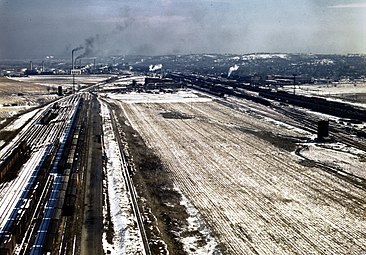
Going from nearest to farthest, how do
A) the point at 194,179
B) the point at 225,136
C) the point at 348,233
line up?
1. the point at 348,233
2. the point at 194,179
3. the point at 225,136

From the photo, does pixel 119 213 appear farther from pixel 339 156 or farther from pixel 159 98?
pixel 159 98

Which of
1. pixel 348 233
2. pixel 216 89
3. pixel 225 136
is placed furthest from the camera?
pixel 216 89

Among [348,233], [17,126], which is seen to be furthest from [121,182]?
[17,126]

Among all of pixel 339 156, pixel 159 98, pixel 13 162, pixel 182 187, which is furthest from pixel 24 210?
pixel 159 98

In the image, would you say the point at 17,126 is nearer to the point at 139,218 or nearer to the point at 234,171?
the point at 234,171

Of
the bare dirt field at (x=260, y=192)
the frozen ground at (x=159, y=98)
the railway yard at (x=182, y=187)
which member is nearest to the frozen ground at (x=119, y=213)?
the railway yard at (x=182, y=187)

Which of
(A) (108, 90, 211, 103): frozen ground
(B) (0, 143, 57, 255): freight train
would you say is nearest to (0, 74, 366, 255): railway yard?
(B) (0, 143, 57, 255): freight train

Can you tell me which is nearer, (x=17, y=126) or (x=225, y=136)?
(x=225, y=136)
